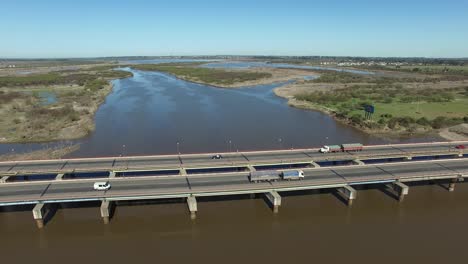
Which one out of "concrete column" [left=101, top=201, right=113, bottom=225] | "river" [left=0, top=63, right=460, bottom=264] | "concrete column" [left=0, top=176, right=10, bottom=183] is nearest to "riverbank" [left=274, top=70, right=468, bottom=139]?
"river" [left=0, top=63, right=460, bottom=264]

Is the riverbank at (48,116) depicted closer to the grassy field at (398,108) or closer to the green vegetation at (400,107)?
the grassy field at (398,108)

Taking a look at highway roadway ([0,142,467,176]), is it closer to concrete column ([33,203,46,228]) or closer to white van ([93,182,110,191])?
white van ([93,182,110,191])

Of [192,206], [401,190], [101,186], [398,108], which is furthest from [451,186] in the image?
[398,108]

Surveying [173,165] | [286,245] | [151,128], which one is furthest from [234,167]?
[151,128]

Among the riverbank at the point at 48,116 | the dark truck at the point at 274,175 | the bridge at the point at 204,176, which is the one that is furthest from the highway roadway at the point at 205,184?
the riverbank at the point at 48,116

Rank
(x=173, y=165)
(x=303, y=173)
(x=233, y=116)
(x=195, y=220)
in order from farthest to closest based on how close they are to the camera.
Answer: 1. (x=233, y=116)
2. (x=173, y=165)
3. (x=303, y=173)
4. (x=195, y=220)

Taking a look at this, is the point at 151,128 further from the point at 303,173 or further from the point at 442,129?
the point at 442,129
